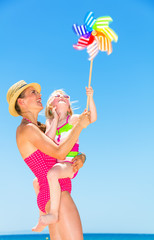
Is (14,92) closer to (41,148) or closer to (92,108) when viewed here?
(41,148)

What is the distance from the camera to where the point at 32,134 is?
4.82 metres

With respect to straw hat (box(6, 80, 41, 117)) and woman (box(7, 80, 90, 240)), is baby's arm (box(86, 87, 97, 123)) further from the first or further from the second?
straw hat (box(6, 80, 41, 117))

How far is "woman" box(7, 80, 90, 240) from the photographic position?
463 centimetres

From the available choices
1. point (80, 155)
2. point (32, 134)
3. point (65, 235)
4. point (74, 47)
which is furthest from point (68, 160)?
point (74, 47)

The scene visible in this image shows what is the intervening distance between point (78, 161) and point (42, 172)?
0.40 m

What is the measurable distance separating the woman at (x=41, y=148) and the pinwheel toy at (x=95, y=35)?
28.9 inches

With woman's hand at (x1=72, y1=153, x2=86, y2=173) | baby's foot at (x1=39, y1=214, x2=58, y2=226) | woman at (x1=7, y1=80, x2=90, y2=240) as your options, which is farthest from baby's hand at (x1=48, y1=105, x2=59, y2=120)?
baby's foot at (x1=39, y1=214, x2=58, y2=226)

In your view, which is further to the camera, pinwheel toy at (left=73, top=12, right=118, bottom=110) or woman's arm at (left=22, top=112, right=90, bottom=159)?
pinwheel toy at (left=73, top=12, right=118, bottom=110)

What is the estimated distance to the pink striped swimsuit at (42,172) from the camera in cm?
482

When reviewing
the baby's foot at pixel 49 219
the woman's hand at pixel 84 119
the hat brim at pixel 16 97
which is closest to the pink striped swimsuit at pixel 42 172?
the baby's foot at pixel 49 219

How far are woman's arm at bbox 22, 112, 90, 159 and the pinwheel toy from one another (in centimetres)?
80

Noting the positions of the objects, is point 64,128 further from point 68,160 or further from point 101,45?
point 101,45

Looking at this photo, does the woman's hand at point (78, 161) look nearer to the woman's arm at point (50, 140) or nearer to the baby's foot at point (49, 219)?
the woman's arm at point (50, 140)

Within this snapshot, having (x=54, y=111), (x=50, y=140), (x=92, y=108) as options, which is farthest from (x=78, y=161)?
(x=54, y=111)
